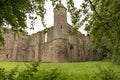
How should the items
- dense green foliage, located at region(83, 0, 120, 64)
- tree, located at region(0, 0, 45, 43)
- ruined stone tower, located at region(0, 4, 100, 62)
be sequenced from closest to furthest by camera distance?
tree, located at region(0, 0, 45, 43)
dense green foliage, located at region(83, 0, 120, 64)
ruined stone tower, located at region(0, 4, 100, 62)

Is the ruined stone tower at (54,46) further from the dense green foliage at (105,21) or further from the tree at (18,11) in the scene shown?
the tree at (18,11)

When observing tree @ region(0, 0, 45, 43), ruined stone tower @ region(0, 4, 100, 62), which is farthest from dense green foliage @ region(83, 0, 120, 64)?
ruined stone tower @ region(0, 4, 100, 62)

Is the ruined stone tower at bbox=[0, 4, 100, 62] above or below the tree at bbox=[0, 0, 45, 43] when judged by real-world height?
above

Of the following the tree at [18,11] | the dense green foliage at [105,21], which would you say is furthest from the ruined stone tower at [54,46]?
the tree at [18,11]

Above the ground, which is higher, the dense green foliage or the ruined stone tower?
the ruined stone tower

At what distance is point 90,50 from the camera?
41562 millimetres

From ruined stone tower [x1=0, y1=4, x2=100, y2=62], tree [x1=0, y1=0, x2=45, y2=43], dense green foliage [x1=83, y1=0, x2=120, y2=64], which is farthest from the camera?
ruined stone tower [x1=0, y1=4, x2=100, y2=62]

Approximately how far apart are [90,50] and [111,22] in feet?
113

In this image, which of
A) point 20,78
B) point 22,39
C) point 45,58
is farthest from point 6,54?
point 20,78

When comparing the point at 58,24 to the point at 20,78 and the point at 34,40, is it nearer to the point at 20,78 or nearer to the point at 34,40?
the point at 34,40

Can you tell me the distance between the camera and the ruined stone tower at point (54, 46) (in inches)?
1481

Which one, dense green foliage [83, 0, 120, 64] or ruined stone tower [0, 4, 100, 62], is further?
ruined stone tower [0, 4, 100, 62]

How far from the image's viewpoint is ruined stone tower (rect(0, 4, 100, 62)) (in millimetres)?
37625

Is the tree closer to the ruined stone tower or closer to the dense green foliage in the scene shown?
the dense green foliage
